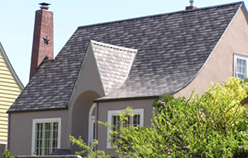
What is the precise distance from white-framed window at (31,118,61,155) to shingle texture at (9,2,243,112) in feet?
2.52

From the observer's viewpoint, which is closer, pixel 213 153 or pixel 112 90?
pixel 213 153

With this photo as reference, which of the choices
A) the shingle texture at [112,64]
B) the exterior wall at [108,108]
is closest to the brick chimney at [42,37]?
the shingle texture at [112,64]

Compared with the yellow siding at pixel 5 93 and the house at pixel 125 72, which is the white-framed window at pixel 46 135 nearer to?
the house at pixel 125 72

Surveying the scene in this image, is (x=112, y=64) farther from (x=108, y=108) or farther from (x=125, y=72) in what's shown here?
(x=108, y=108)

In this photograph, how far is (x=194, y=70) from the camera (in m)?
28.6

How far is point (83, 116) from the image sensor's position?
3142cm

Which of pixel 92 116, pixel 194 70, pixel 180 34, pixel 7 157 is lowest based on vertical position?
pixel 7 157

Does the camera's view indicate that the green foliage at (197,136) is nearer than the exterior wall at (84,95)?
Yes

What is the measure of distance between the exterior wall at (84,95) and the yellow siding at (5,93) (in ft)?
21.9

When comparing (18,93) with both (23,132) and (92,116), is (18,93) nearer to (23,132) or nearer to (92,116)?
(23,132)

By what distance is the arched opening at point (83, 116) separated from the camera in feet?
102

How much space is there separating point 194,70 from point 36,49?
11.1 metres

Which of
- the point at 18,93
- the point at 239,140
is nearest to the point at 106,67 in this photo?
the point at 18,93

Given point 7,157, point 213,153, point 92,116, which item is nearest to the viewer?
point 213,153
